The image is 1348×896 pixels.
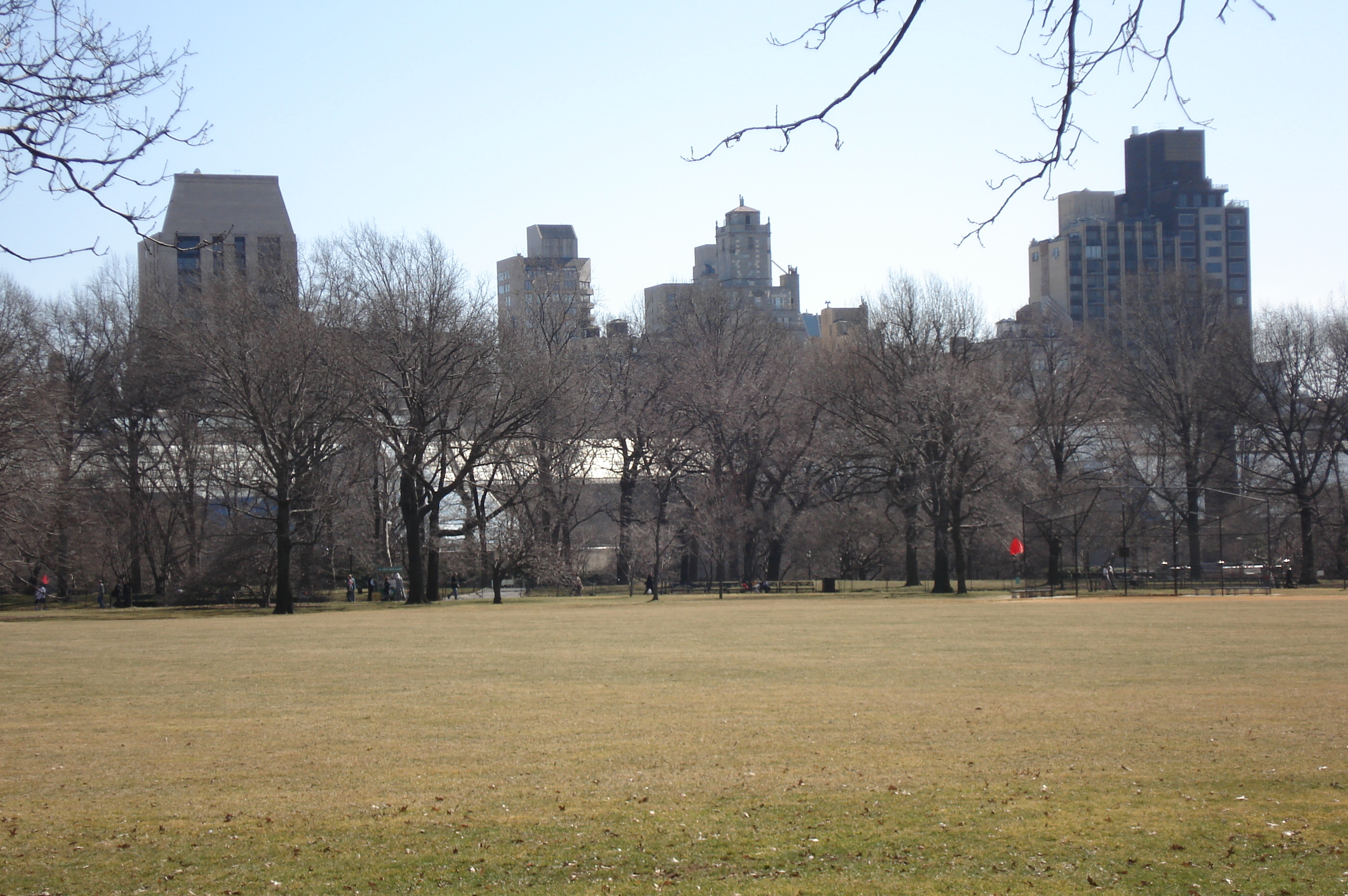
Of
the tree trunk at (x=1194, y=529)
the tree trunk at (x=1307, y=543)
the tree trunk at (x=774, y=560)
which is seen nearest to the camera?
the tree trunk at (x=1307, y=543)

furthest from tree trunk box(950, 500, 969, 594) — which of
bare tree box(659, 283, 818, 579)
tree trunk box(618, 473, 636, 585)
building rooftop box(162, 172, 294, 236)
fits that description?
building rooftop box(162, 172, 294, 236)

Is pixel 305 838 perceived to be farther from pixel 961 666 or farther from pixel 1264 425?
pixel 1264 425

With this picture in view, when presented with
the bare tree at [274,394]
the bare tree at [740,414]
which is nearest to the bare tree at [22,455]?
the bare tree at [274,394]

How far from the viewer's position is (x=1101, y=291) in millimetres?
153000

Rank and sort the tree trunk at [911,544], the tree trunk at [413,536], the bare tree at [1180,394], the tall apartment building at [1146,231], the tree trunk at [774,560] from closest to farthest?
1. the tree trunk at [413,536]
2. the tree trunk at [911,544]
3. the bare tree at [1180,394]
4. the tree trunk at [774,560]
5. the tall apartment building at [1146,231]

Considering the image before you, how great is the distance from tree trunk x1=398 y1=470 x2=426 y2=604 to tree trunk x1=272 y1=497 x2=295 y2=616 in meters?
5.67

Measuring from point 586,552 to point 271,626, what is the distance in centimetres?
2678

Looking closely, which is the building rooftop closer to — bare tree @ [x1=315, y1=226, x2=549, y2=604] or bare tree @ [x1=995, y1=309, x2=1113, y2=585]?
bare tree @ [x1=315, y1=226, x2=549, y2=604]

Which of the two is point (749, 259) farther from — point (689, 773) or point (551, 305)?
point (689, 773)

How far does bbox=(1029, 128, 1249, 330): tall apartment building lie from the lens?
152m

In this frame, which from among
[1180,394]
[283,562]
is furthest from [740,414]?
[283,562]

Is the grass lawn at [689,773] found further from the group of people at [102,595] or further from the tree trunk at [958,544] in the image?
the group of people at [102,595]

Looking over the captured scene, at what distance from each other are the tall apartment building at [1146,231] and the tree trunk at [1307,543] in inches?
3739

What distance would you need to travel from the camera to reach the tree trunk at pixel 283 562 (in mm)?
44906
